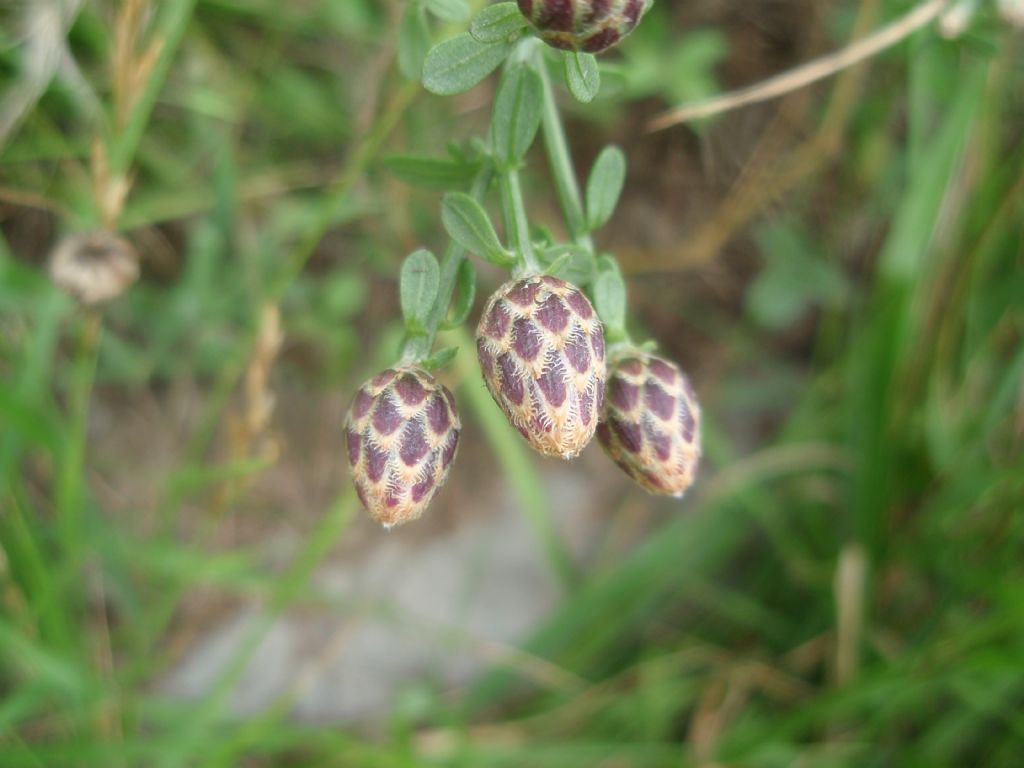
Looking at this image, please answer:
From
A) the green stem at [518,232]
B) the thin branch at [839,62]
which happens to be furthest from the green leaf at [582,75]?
the thin branch at [839,62]

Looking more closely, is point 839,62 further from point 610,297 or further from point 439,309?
point 439,309

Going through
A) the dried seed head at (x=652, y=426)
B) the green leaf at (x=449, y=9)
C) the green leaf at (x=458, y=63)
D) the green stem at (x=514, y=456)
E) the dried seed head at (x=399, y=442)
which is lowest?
the dried seed head at (x=399, y=442)

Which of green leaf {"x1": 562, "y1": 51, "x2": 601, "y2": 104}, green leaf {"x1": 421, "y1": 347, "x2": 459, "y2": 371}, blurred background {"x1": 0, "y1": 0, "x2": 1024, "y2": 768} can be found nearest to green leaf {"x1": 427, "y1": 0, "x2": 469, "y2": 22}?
green leaf {"x1": 562, "y1": 51, "x2": 601, "y2": 104}

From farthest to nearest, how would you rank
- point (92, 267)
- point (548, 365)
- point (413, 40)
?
point (92, 267), point (413, 40), point (548, 365)

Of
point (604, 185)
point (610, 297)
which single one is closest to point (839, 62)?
point (604, 185)

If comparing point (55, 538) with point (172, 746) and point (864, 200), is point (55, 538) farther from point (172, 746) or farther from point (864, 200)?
point (864, 200)

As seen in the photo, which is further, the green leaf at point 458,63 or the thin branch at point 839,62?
the thin branch at point 839,62

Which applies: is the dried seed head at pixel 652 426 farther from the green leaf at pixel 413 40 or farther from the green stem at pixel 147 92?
the green stem at pixel 147 92
